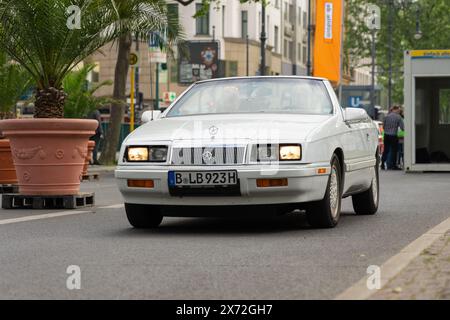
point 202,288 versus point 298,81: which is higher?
point 298,81

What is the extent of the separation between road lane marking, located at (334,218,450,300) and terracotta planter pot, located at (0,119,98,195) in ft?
16.9

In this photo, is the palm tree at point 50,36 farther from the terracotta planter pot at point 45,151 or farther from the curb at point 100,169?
the curb at point 100,169

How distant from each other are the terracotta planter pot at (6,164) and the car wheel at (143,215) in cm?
742

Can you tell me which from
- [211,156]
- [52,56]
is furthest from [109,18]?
[211,156]

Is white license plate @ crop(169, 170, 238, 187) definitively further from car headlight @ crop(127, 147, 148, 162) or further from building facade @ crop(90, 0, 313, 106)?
building facade @ crop(90, 0, 313, 106)

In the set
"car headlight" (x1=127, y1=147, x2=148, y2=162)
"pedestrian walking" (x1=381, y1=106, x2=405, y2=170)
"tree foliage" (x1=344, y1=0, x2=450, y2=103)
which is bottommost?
"pedestrian walking" (x1=381, y1=106, x2=405, y2=170)

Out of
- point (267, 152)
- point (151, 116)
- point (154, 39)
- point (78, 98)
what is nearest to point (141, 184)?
point (267, 152)

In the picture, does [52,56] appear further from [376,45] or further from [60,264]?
[376,45]

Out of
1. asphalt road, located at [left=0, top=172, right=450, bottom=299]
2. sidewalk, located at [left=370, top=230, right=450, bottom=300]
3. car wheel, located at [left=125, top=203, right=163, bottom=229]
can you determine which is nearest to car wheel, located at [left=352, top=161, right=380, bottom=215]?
asphalt road, located at [left=0, top=172, right=450, bottom=299]

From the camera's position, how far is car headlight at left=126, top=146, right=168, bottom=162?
1052 centimetres

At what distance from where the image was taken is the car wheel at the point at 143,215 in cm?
1106

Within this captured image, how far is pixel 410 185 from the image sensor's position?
21281 millimetres

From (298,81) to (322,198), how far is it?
1751 mm

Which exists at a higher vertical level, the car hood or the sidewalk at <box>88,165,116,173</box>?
the car hood
